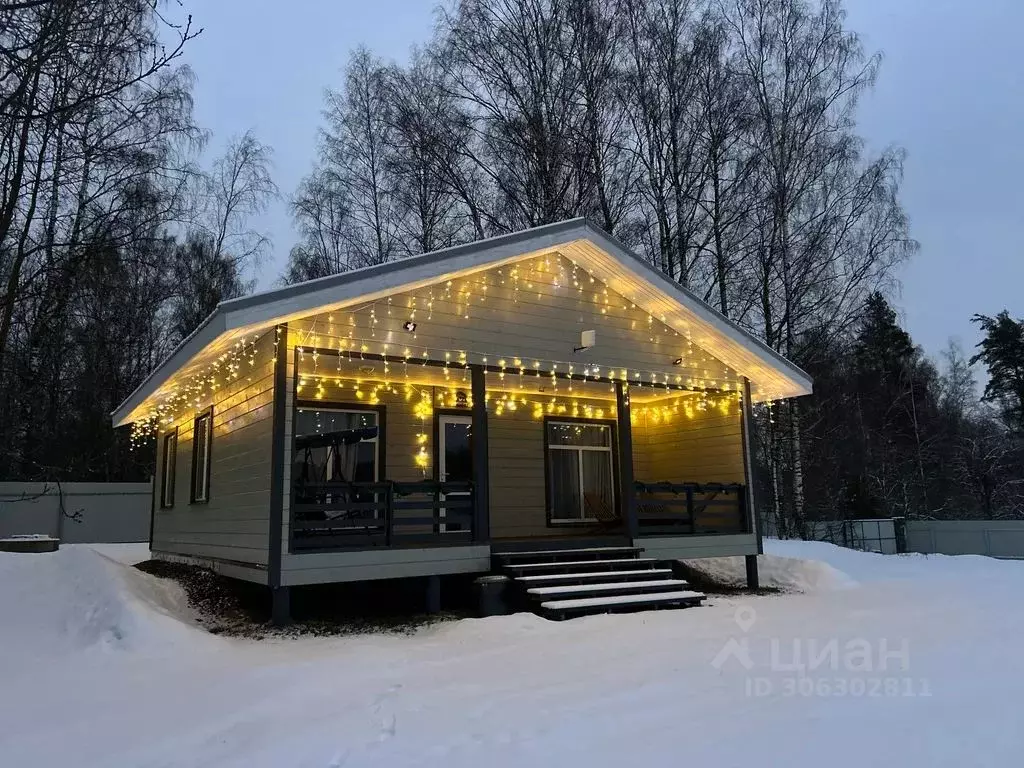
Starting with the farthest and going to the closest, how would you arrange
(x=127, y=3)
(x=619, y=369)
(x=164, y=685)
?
(x=619, y=369) → (x=127, y=3) → (x=164, y=685)

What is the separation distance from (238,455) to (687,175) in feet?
43.4

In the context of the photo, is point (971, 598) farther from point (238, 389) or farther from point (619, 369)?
point (238, 389)

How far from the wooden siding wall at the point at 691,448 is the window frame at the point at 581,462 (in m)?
0.59

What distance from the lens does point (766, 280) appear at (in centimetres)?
1759

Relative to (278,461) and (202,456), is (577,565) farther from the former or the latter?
(202,456)

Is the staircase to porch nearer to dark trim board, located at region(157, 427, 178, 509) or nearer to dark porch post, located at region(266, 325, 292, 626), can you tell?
Answer: dark porch post, located at region(266, 325, 292, 626)

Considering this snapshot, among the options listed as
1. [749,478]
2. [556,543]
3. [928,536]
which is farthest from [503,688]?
[928,536]

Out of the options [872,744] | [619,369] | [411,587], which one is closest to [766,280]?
[619,369]

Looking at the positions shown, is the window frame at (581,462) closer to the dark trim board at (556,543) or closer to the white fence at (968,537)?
the dark trim board at (556,543)

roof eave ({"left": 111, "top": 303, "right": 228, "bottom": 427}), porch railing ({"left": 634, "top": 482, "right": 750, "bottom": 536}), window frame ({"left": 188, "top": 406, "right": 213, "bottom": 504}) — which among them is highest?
roof eave ({"left": 111, "top": 303, "right": 228, "bottom": 427})

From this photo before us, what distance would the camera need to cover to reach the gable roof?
6.91m

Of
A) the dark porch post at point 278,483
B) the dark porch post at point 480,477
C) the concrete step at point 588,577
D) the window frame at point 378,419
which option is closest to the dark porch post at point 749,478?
the concrete step at point 588,577

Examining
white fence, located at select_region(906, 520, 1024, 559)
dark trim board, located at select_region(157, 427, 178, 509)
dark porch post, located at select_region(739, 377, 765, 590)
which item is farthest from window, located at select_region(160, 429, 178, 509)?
white fence, located at select_region(906, 520, 1024, 559)

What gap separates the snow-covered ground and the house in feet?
4.28
